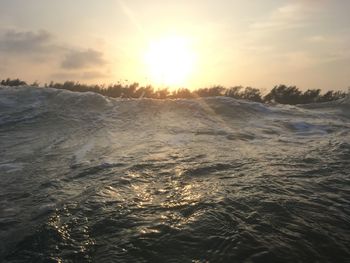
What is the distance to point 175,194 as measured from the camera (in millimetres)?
3613

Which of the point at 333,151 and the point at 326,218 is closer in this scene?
the point at 326,218

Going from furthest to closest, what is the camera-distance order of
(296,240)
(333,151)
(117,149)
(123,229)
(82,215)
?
(117,149), (333,151), (82,215), (123,229), (296,240)

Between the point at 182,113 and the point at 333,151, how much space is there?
4487mm

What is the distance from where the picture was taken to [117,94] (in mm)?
18938

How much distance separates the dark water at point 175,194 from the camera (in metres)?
2.66

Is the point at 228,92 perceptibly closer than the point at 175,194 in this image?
No

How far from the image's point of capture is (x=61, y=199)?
11.8ft

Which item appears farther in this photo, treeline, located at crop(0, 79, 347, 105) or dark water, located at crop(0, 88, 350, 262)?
treeline, located at crop(0, 79, 347, 105)

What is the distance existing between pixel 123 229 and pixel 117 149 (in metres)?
2.87

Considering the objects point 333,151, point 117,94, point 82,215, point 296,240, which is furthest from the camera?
point 117,94

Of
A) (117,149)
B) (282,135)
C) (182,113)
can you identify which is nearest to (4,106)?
(182,113)

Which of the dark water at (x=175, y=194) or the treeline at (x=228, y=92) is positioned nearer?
the dark water at (x=175, y=194)

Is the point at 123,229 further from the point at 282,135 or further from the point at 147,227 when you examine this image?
the point at 282,135

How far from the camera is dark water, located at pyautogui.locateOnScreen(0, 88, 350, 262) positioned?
266 centimetres
